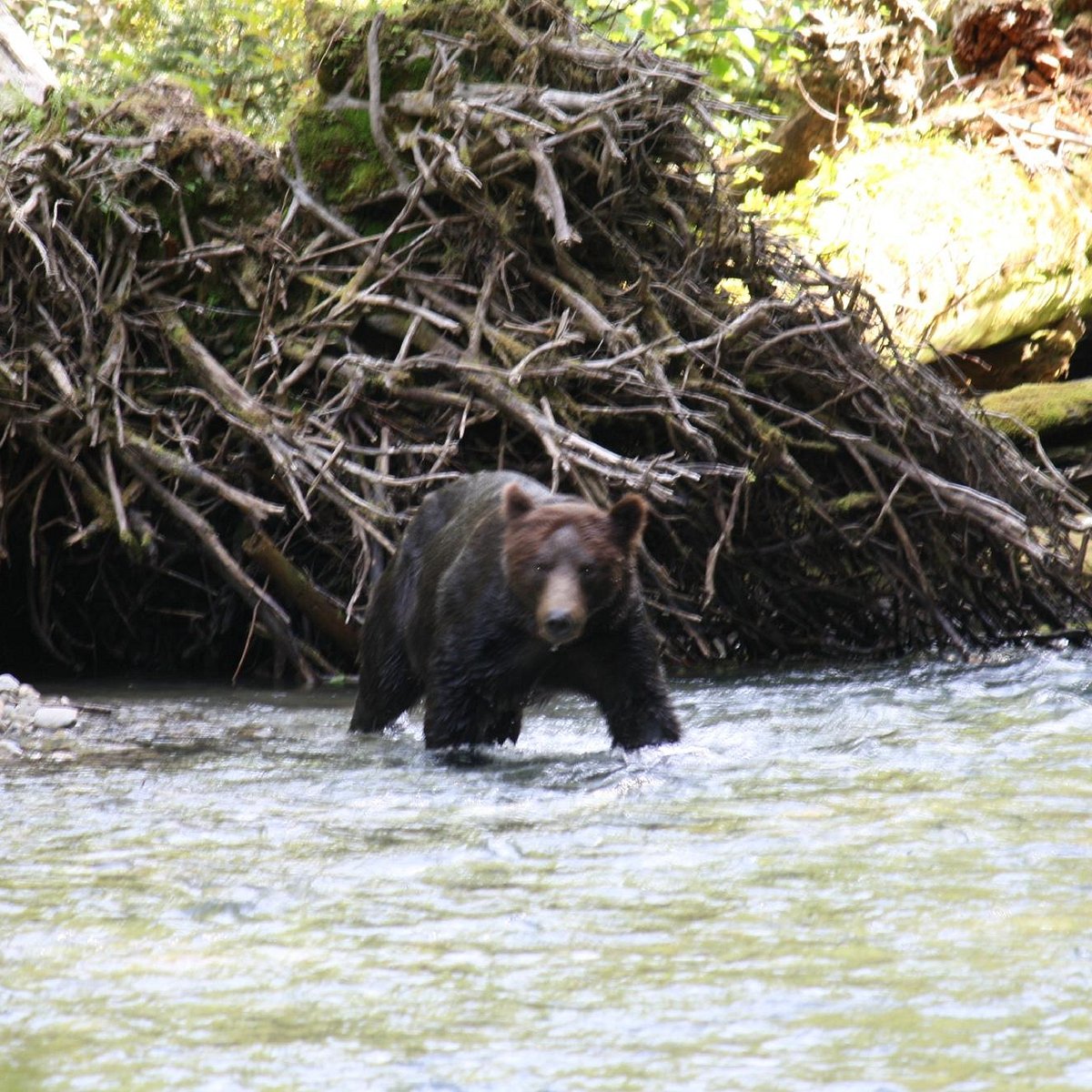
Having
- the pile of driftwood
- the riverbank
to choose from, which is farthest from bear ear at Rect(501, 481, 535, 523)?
the riverbank

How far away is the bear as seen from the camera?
5902mm

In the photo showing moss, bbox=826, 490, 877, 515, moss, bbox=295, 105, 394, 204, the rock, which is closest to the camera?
the rock

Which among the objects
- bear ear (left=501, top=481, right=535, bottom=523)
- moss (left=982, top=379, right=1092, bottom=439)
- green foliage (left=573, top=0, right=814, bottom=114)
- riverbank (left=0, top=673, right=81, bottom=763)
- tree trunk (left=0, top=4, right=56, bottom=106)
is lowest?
riverbank (left=0, top=673, right=81, bottom=763)

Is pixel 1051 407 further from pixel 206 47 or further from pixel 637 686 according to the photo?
pixel 206 47

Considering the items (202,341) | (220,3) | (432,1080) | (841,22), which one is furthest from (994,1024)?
(220,3)

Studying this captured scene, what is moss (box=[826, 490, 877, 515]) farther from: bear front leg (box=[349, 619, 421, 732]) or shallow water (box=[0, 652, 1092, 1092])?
Answer: bear front leg (box=[349, 619, 421, 732])

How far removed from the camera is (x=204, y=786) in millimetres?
5516

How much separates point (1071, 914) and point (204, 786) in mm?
3083

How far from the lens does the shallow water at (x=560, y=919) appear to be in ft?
9.20

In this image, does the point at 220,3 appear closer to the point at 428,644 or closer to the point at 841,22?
the point at 841,22

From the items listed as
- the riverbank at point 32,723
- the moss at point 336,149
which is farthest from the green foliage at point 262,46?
the riverbank at point 32,723

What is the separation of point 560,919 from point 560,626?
2.15 metres

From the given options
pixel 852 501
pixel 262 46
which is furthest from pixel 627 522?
pixel 262 46

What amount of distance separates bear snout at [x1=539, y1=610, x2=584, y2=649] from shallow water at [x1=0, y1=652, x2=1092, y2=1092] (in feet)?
1.67
